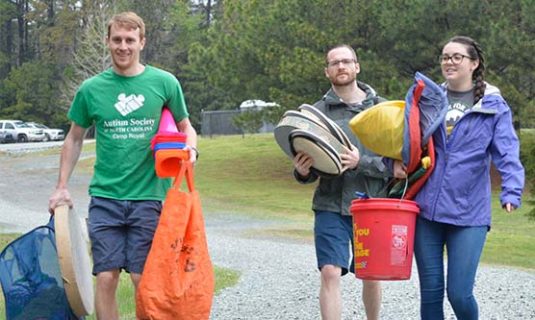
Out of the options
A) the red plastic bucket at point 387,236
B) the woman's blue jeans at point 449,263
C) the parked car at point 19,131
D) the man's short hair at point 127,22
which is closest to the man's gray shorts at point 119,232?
the man's short hair at point 127,22

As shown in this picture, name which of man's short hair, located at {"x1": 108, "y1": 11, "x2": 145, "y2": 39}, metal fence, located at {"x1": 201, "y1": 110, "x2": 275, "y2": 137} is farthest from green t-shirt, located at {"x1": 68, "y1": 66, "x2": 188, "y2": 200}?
metal fence, located at {"x1": 201, "y1": 110, "x2": 275, "y2": 137}

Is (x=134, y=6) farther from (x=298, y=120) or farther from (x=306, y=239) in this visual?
(x=298, y=120)

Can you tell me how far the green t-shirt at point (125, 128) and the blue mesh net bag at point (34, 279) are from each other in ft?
1.59

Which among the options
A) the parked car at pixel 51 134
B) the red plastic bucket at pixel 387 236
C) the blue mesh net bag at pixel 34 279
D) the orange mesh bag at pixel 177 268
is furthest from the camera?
the parked car at pixel 51 134

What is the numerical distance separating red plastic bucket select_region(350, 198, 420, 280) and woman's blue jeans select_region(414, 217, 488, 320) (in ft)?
0.41

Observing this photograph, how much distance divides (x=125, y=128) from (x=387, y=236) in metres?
1.59

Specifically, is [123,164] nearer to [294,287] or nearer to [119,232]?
[119,232]

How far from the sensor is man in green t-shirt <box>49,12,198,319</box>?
5.54 metres

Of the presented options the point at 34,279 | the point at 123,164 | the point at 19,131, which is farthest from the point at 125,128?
the point at 19,131

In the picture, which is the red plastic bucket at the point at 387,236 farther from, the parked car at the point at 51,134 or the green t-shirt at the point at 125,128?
the parked car at the point at 51,134

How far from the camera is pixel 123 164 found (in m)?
5.54

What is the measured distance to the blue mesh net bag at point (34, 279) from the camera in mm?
5625

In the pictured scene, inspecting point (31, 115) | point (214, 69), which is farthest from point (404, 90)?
point (31, 115)

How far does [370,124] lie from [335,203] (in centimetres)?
75
